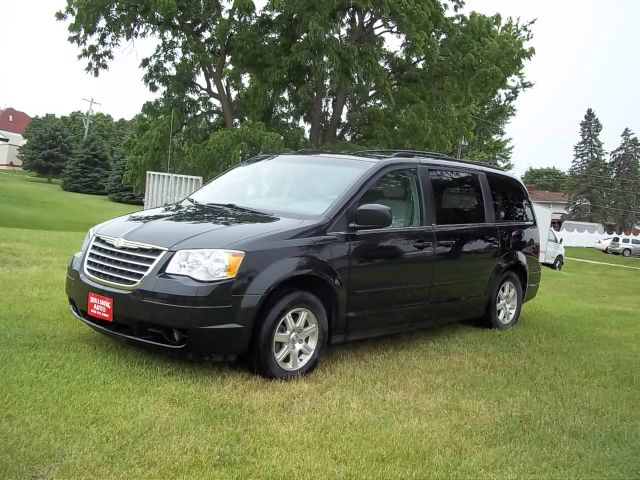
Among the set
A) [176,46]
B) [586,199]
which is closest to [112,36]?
[176,46]

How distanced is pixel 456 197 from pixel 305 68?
48.3 ft

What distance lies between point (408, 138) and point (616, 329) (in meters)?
14.3

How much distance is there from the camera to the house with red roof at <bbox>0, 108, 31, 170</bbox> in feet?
284

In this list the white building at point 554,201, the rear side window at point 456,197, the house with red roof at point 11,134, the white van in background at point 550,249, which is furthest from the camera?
the house with red roof at point 11,134

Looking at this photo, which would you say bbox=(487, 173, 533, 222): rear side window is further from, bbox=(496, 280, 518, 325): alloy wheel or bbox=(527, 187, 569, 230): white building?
bbox=(527, 187, 569, 230): white building

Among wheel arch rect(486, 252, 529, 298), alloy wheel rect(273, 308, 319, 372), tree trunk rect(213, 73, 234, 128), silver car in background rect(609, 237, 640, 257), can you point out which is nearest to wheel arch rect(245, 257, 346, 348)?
alloy wheel rect(273, 308, 319, 372)

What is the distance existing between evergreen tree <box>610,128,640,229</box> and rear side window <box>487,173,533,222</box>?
258 ft

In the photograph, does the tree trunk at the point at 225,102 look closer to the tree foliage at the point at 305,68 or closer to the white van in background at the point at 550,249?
the tree foliage at the point at 305,68

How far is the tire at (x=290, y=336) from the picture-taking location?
4621 mm

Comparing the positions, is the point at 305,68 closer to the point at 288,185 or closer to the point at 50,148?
the point at 288,185

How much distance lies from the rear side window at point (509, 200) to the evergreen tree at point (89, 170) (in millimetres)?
47298

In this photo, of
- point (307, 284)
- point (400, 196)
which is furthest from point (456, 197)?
point (307, 284)

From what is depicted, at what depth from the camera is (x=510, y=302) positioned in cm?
754

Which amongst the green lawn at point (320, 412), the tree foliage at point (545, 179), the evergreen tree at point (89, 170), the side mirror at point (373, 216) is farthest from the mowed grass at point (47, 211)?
the tree foliage at point (545, 179)
